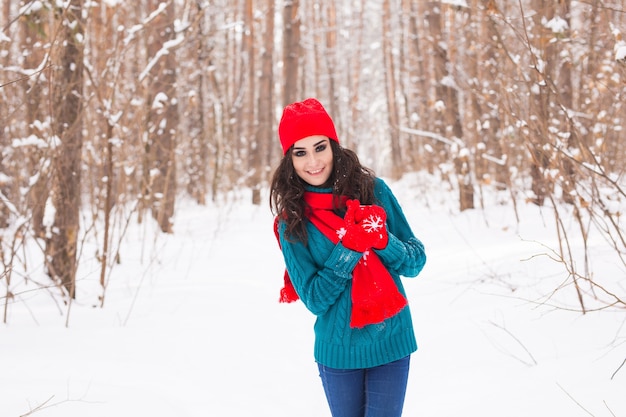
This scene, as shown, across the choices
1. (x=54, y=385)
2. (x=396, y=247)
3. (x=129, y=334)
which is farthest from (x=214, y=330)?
(x=396, y=247)

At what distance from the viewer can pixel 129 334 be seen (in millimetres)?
3820

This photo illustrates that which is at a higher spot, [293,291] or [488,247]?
[293,291]

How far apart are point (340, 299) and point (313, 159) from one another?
19.8 inches

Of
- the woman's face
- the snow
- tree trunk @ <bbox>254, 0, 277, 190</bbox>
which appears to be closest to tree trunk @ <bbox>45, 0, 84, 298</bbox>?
the snow

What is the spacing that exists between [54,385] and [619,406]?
276 centimetres

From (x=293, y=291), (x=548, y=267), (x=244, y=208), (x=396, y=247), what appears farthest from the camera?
(x=244, y=208)

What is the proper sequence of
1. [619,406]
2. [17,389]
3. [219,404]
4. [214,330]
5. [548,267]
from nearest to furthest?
[619,406]
[17,389]
[219,404]
[214,330]
[548,267]

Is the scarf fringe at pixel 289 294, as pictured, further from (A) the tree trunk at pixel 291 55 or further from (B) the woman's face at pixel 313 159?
(A) the tree trunk at pixel 291 55

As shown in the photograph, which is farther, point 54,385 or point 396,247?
point 54,385

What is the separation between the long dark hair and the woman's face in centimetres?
3

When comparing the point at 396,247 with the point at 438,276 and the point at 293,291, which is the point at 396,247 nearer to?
the point at 293,291

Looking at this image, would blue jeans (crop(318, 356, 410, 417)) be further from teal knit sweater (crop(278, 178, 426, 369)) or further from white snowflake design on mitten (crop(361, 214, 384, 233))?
white snowflake design on mitten (crop(361, 214, 384, 233))

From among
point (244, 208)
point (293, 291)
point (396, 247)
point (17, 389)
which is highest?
point (396, 247)

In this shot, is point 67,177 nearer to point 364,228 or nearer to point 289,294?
point 289,294
